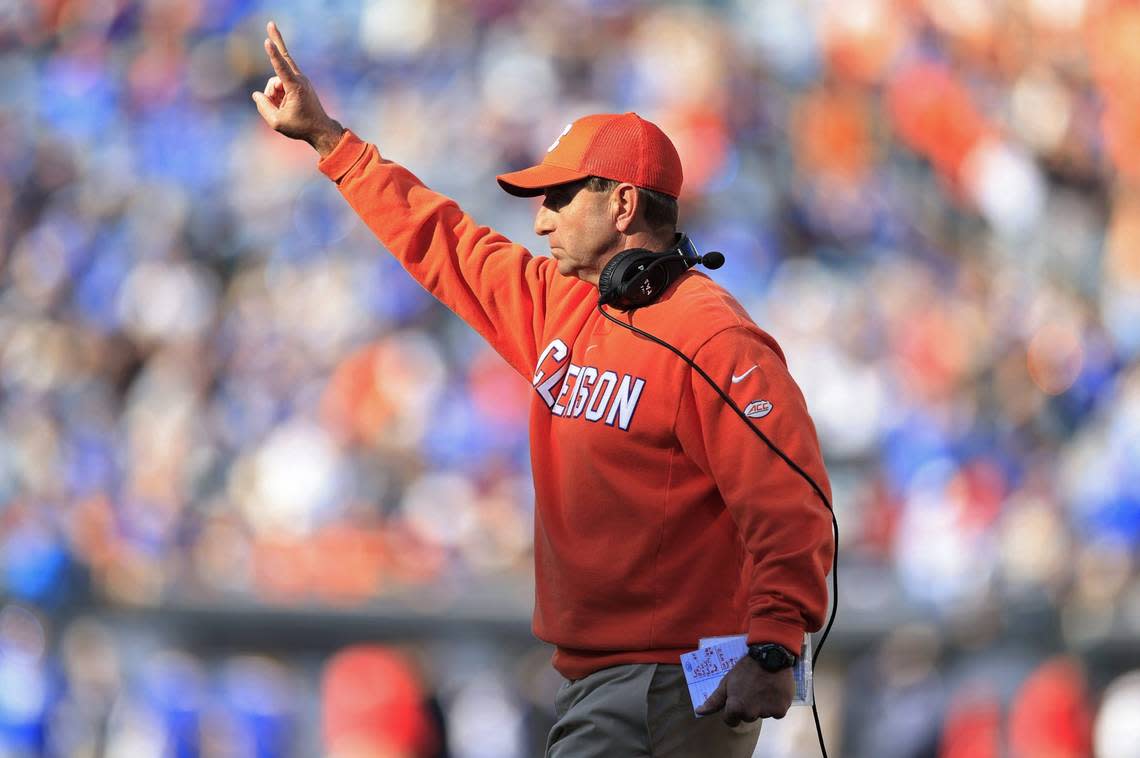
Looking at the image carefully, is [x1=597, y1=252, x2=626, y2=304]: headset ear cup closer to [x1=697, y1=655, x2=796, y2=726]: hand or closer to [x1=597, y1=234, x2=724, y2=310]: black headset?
[x1=597, y1=234, x2=724, y2=310]: black headset

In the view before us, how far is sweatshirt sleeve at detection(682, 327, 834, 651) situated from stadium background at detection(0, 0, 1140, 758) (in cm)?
337

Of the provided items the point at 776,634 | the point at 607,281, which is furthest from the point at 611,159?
the point at 776,634

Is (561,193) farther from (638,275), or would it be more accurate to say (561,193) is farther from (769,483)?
(769,483)

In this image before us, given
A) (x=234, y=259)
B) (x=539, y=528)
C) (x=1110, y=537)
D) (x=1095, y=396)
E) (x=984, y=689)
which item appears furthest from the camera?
(x=234, y=259)

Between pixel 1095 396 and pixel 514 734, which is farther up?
pixel 1095 396

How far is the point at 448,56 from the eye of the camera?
29.2 ft

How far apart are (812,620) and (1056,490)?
4206mm

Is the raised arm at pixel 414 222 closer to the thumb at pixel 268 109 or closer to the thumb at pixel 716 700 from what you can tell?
the thumb at pixel 268 109

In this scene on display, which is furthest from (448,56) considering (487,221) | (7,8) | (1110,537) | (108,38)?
(1110,537)

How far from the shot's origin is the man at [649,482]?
7.16ft

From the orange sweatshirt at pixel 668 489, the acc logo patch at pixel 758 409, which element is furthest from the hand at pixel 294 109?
the acc logo patch at pixel 758 409

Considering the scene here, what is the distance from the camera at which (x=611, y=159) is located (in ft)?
8.21

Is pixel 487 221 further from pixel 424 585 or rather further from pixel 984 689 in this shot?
pixel 984 689

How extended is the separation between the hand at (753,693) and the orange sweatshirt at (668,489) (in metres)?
0.05
